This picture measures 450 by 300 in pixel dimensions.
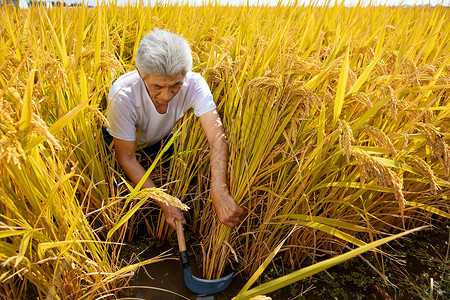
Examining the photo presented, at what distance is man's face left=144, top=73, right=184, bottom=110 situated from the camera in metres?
1.59

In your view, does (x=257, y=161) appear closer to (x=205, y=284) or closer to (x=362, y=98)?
(x=362, y=98)

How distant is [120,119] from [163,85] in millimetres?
287

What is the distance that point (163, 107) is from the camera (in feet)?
6.07

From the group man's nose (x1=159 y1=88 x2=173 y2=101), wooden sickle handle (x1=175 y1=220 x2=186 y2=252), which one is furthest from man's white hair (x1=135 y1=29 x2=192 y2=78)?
wooden sickle handle (x1=175 y1=220 x2=186 y2=252)

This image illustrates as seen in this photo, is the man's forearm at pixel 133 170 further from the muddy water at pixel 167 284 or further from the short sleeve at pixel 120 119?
the muddy water at pixel 167 284

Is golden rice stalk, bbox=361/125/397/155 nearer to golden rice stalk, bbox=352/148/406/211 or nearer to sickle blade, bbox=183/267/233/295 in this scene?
golden rice stalk, bbox=352/148/406/211

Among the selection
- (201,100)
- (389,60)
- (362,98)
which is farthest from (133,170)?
(389,60)

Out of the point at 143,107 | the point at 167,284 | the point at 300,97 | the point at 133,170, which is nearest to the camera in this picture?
the point at 300,97

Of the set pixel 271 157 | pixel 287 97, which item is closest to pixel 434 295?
pixel 271 157

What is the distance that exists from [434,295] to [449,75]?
41.3 inches

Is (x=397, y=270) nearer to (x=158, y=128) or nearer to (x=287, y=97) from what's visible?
(x=287, y=97)

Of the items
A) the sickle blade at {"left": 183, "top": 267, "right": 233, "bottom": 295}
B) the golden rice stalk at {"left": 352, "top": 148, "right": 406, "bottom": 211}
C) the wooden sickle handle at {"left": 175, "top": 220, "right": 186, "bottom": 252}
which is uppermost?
the golden rice stalk at {"left": 352, "top": 148, "right": 406, "bottom": 211}

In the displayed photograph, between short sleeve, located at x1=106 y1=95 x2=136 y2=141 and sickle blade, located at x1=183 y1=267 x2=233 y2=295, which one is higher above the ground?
short sleeve, located at x1=106 y1=95 x2=136 y2=141

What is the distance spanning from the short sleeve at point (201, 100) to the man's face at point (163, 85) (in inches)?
6.2
